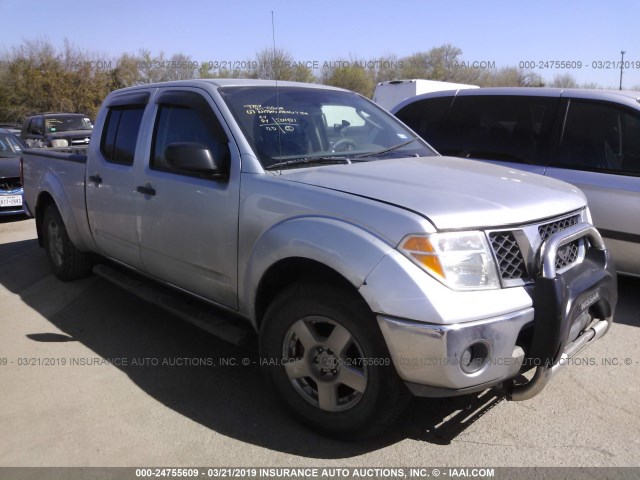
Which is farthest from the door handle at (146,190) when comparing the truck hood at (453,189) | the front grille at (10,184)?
the front grille at (10,184)

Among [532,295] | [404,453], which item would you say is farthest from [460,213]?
[404,453]

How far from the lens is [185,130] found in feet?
12.8

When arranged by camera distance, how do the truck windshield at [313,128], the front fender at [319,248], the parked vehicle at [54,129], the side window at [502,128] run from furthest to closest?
the parked vehicle at [54,129], the side window at [502,128], the truck windshield at [313,128], the front fender at [319,248]

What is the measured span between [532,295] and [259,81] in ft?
8.20

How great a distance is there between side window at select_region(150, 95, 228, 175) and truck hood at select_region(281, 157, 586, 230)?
62cm

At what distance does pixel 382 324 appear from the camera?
8.38 feet

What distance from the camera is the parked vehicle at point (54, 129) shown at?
15.1m

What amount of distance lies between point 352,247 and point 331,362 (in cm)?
66

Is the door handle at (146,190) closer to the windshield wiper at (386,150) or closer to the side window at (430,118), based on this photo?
the windshield wiper at (386,150)

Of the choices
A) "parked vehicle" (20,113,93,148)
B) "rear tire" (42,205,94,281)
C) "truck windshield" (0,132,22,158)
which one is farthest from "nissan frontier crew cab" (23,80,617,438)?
"parked vehicle" (20,113,93,148)

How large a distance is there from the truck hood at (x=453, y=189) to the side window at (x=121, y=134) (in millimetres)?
1766

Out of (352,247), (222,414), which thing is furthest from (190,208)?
(352,247)

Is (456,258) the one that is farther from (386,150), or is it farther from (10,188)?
(10,188)

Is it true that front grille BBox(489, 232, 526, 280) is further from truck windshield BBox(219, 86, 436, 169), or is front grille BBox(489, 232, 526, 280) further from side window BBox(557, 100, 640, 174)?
side window BBox(557, 100, 640, 174)
